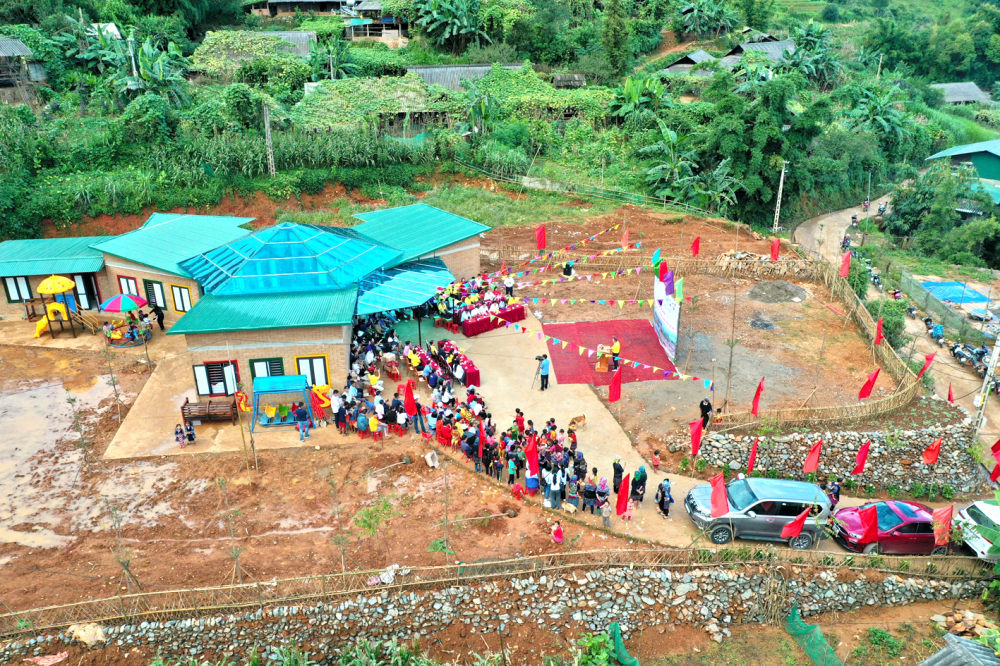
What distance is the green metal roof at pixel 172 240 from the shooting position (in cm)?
2791

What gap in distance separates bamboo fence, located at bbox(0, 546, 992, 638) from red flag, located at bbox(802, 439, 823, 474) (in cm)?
266

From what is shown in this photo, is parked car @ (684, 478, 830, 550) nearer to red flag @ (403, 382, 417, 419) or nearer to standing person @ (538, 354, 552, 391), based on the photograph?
standing person @ (538, 354, 552, 391)

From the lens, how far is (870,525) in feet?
60.3

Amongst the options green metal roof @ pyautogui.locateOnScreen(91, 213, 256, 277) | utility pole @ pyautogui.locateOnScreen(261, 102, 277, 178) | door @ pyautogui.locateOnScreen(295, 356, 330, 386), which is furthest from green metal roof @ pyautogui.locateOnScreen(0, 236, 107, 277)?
utility pole @ pyautogui.locateOnScreen(261, 102, 277, 178)

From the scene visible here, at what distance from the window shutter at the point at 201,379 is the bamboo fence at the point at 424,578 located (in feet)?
28.4

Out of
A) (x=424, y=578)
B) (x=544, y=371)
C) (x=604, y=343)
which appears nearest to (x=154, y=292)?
(x=544, y=371)

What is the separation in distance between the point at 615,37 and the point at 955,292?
36444 mm

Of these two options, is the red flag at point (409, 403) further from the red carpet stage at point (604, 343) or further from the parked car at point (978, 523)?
the parked car at point (978, 523)

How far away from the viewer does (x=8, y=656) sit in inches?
611

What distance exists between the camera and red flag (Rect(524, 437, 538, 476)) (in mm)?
19000

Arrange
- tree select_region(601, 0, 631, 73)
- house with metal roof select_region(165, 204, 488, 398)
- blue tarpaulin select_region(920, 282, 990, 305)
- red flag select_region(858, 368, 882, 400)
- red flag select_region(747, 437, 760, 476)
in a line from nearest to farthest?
1. red flag select_region(747, 437, 760, 476)
2. red flag select_region(858, 368, 882, 400)
3. house with metal roof select_region(165, 204, 488, 398)
4. blue tarpaulin select_region(920, 282, 990, 305)
5. tree select_region(601, 0, 631, 73)

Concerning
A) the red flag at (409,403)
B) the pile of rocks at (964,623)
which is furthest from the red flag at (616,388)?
the pile of rocks at (964,623)

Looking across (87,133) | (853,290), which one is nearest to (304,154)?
(87,133)

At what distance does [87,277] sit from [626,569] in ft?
81.7
